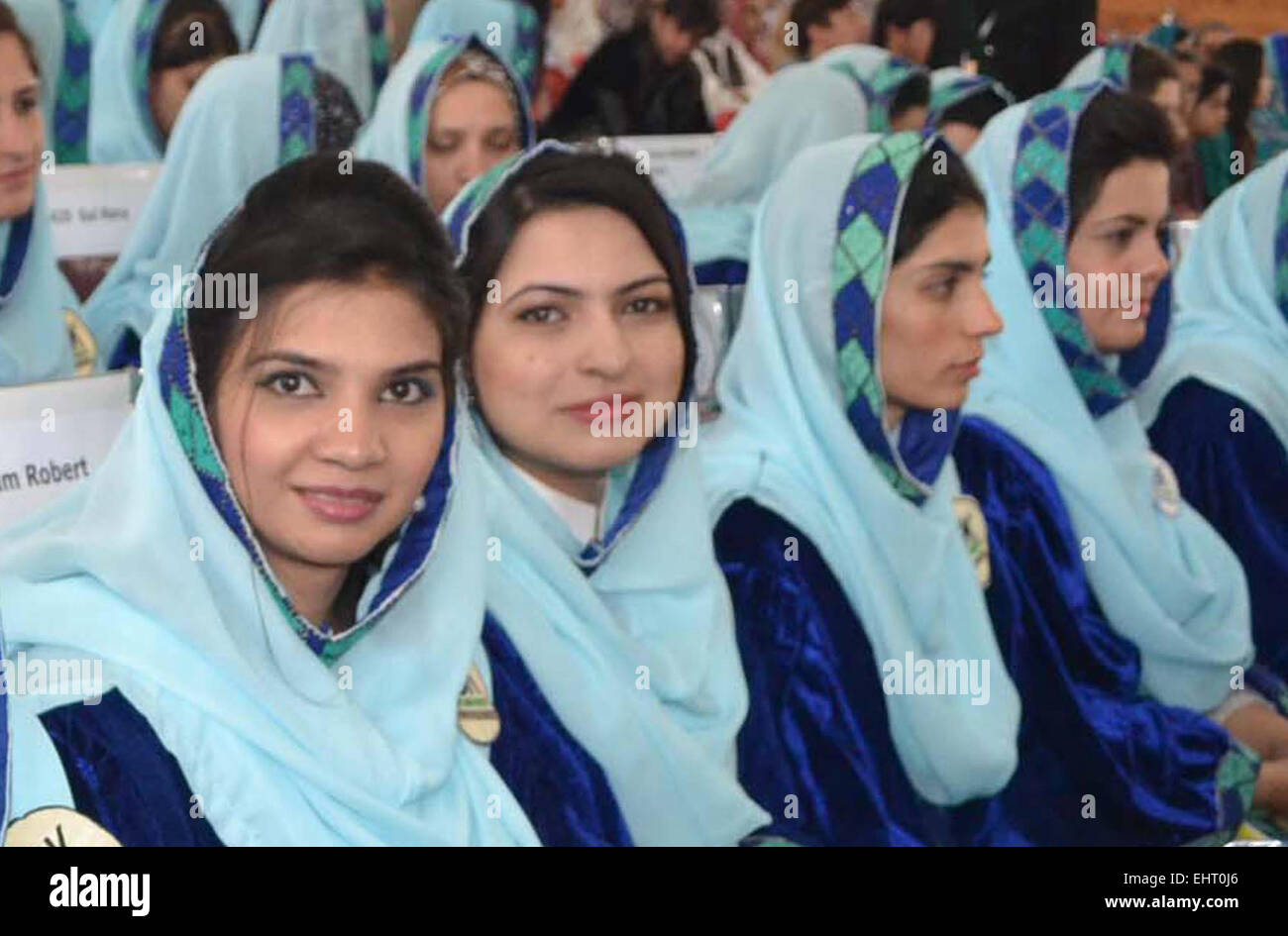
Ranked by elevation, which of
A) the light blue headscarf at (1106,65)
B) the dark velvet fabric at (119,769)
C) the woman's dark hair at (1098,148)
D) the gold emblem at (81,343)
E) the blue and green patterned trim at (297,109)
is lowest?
the dark velvet fabric at (119,769)

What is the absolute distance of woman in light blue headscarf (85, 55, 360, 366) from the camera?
228 cm

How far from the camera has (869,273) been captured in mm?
1850

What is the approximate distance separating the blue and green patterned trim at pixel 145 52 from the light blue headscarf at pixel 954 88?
3.73ft

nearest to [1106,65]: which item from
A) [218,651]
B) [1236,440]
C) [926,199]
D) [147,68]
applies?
[1236,440]

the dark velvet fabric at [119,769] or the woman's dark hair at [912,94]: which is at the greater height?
the woman's dark hair at [912,94]

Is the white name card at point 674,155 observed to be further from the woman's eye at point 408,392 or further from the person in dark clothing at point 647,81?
the woman's eye at point 408,392

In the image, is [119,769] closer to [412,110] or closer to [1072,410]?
[1072,410]

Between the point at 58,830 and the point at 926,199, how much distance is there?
1.01 meters

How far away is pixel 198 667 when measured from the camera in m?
1.28

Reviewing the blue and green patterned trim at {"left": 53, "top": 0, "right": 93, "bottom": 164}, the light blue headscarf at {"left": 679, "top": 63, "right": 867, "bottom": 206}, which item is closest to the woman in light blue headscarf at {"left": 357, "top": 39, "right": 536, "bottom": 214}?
the blue and green patterned trim at {"left": 53, "top": 0, "right": 93, "bottom": 164}

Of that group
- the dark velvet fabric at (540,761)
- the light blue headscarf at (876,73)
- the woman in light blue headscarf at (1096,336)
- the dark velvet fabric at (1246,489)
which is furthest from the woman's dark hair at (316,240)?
the light blue headscarf at (876,73)

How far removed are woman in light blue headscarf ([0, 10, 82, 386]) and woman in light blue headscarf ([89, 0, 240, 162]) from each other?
0.85ft

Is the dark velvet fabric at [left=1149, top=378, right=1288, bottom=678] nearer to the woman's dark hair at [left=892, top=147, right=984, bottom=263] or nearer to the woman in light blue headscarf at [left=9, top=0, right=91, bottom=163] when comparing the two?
the woman's dark hair at [left=892, top=147, right=984, bottom=263]

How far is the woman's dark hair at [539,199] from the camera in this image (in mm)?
1608
